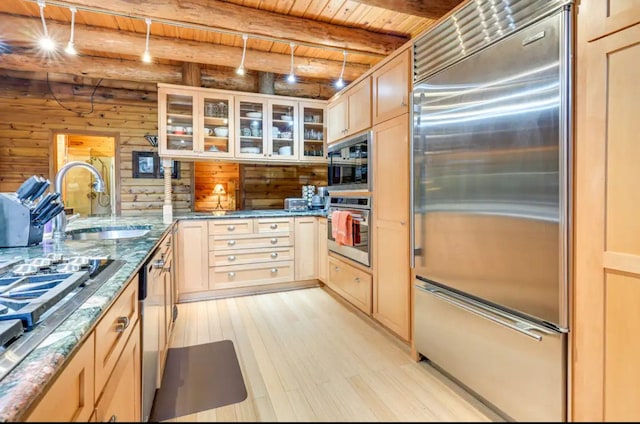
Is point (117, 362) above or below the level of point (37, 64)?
below

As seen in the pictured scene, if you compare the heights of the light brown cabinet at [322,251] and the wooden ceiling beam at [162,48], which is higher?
the wooden ceiling beam at [162,48]

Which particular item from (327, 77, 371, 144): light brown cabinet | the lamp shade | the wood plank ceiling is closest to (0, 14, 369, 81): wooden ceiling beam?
the wood plank ceiling

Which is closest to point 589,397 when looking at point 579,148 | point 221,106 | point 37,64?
point 579,148

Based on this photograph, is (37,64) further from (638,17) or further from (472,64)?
(638,17)

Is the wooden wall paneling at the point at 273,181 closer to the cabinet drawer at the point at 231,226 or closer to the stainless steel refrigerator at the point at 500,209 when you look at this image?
the cabinet drawer at the point at 231,226

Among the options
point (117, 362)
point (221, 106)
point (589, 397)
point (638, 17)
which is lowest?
point (589, 397)

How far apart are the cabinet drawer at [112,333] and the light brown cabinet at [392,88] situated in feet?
6.07

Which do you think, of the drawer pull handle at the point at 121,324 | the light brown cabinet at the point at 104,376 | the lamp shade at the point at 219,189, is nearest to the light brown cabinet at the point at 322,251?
the light brown cabinet at the point at 104,376

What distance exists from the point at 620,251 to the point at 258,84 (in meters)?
3.87

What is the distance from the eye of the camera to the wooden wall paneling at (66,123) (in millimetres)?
4523

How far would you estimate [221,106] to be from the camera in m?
3.63

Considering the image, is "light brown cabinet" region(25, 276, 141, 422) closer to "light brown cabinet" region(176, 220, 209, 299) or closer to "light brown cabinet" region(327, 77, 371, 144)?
"light brown cabinet" region(176, 220, 209, 299)

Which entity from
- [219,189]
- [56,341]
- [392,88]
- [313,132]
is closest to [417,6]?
[392,88]

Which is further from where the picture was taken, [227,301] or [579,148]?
[227,301]
